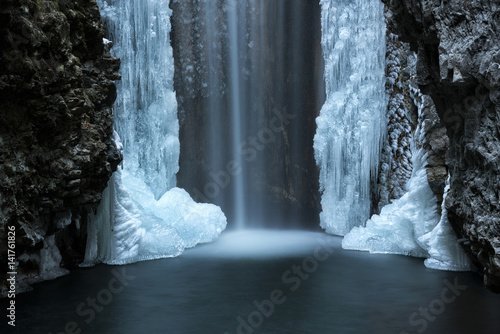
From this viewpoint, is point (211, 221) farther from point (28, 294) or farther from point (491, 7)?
point (491, 7)

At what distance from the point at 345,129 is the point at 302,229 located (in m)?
3.25

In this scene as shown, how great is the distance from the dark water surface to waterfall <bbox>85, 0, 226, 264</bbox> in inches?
81.8

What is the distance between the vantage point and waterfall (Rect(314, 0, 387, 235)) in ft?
42.2

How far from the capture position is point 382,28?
1295cm

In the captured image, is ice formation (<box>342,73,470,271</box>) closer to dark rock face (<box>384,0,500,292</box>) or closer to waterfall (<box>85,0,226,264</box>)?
dark rock face (<box>384,0,500,292</box>)

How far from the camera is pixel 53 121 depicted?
7738mm

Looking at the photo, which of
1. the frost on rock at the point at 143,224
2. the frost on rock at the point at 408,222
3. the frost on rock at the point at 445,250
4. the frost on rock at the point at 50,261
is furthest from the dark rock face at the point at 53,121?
the frost on rock at the point at 445,250

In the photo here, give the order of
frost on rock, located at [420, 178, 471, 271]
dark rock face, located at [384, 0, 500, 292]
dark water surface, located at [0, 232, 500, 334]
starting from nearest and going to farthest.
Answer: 1. dark rock face, located at [384, 0, 500, 292]
2. dark water surface, located at [0, 232, 500, 334]
3. frost on rock, located at [420, 178, 471, 271]

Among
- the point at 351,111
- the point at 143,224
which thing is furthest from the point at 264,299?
the point at 351,111

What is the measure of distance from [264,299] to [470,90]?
3674mm

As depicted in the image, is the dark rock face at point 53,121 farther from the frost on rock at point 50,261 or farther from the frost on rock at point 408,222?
the frost on rock at point 408,222

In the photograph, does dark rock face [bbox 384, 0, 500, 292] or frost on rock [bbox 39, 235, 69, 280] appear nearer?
dark rock face [bbox 384, 0, 500, 292]

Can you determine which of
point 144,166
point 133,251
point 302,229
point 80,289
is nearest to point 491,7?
point 80,289

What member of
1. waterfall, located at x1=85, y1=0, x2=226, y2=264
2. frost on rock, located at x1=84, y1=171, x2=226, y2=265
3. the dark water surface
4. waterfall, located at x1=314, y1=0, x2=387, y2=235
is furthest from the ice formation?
waterfall, located at x1=85, y1=0, x2=226, y2=264
